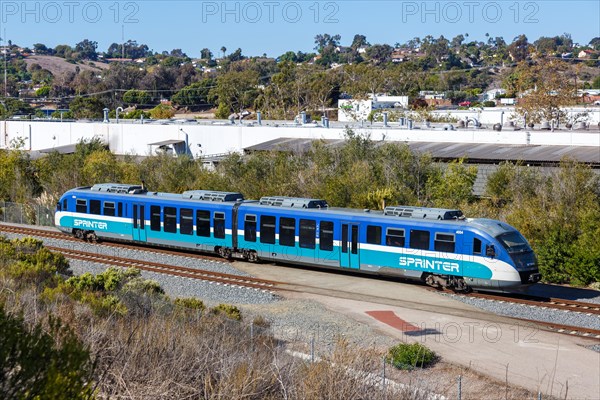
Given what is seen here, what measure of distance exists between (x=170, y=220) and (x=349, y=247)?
878cm

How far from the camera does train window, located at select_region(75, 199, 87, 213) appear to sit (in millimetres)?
36984

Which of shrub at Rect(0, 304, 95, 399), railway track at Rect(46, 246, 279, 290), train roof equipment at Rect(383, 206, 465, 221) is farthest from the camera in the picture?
railway track at Rect(46, 246, 279, 290)

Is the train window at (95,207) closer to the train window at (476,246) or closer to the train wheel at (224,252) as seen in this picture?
the train wheel at (224,252)

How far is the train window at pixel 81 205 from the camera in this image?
37.0 meters

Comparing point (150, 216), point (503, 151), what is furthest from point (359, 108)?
point (150, 216)

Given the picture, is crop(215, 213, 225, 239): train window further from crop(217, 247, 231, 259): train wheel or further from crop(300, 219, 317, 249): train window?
crop(300, 219, 317, 249): train window

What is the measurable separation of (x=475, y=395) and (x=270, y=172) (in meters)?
27.3

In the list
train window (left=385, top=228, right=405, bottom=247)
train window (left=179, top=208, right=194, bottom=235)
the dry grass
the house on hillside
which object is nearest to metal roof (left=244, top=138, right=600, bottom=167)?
train window (left=385, top=228, right=405, bottom=247)

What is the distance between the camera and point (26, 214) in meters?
47.2

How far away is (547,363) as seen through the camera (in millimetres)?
18109

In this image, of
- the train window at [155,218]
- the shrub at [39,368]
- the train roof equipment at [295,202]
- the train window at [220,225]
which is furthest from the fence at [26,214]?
the shrub at [39,368]

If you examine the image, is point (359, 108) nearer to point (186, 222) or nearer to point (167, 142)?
point (167, 142)

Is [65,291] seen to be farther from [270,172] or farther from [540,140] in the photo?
[540,140]

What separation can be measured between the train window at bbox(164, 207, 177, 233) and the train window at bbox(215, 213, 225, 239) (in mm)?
2226
